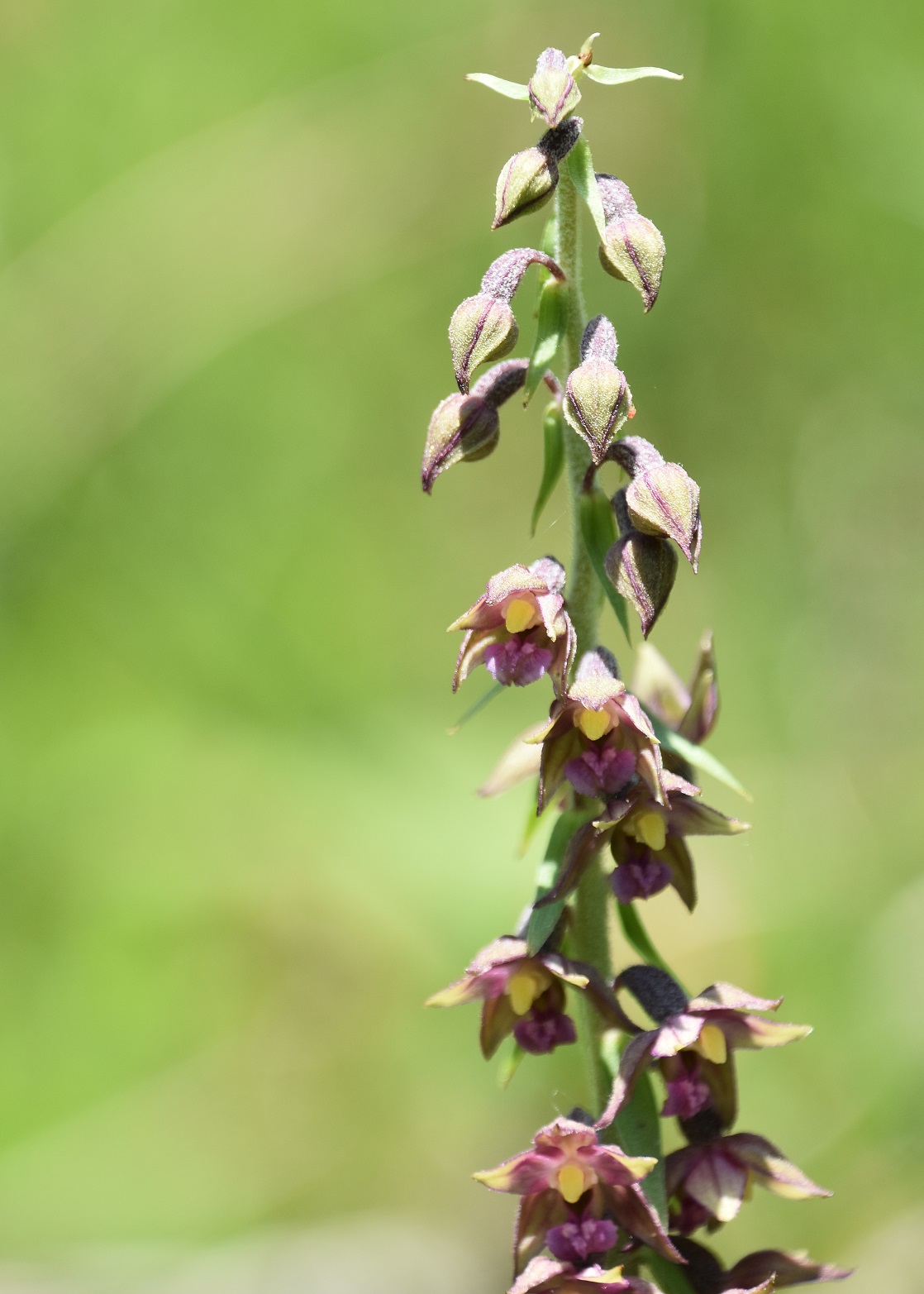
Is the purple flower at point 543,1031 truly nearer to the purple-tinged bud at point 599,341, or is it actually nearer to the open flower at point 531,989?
the open flower at point 531,989

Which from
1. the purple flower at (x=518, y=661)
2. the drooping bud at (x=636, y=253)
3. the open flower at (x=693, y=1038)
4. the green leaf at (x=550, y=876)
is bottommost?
the open flower at (x=693, y=1038)

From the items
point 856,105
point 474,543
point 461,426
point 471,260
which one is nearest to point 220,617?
point 474,543

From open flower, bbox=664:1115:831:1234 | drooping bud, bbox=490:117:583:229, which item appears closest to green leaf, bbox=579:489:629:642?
drooping bud, bbox=490:117:583:229

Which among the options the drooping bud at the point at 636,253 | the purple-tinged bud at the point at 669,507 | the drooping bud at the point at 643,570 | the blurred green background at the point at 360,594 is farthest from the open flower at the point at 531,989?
the blurred green background at the point at 360,594

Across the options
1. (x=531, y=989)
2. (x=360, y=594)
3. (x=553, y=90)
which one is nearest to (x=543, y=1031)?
(x=531, y=989)

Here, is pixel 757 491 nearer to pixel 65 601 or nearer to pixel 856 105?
pixel 856 105

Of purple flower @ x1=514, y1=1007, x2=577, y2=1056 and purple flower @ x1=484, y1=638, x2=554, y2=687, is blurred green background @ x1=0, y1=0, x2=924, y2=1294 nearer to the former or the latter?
purple flower @ x1=514, y1=1007, x2=577, y2=1056

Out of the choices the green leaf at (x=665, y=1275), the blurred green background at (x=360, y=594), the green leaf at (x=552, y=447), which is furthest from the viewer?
the blurred green background at (x=360, y=594)

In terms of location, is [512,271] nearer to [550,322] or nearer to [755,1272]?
[550,322]
